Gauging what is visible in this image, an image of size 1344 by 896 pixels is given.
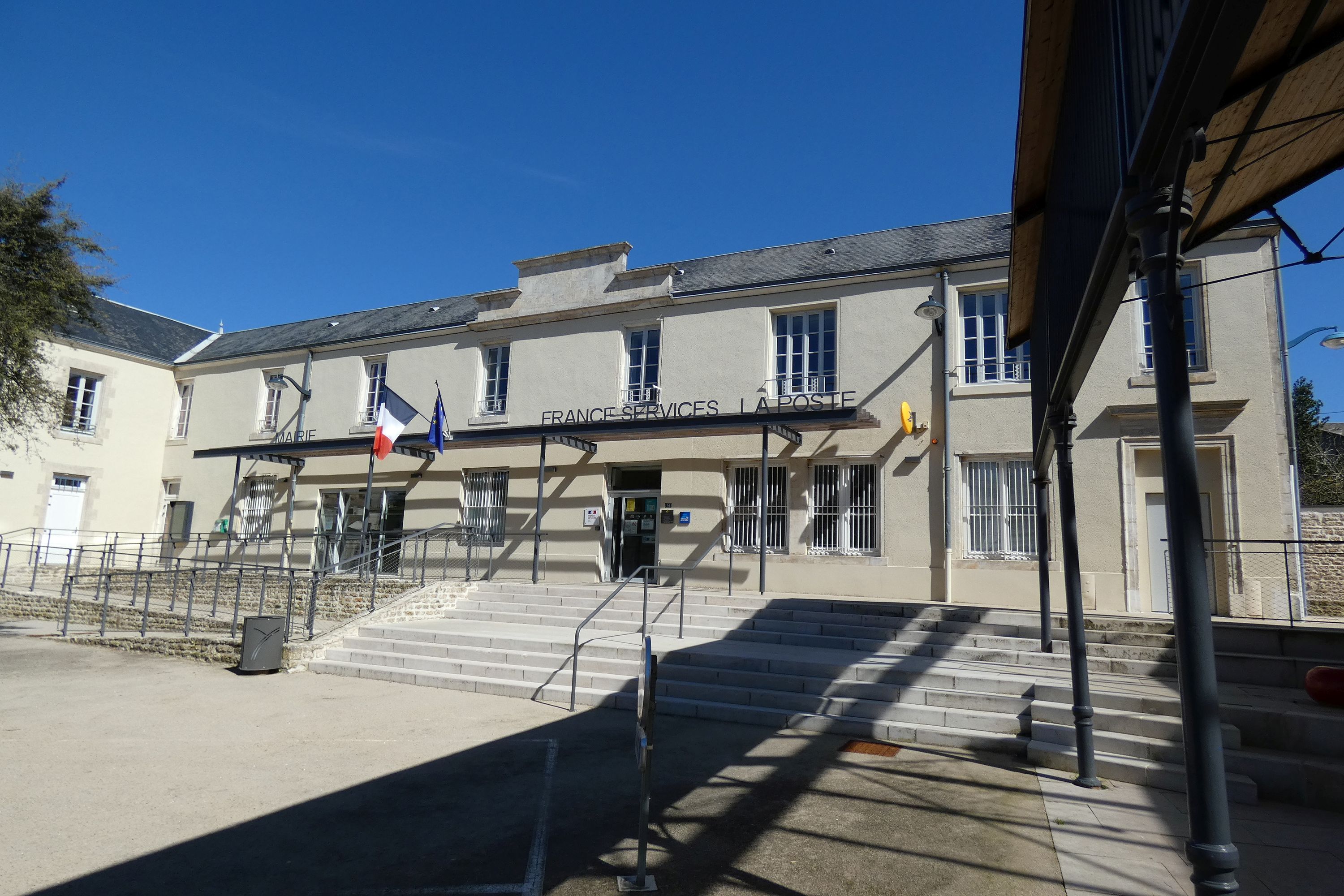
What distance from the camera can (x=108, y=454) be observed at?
66.6 feet

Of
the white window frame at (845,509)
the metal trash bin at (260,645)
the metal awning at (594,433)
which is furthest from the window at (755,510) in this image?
the metal trash bin at (260,645)

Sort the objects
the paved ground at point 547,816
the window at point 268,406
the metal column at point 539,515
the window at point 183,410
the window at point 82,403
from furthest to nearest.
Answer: the window at point 183,410 → the window at point 268,406 → the window at point 82,403 → the metal column at point 539,515 → the paved ground at point 547,816

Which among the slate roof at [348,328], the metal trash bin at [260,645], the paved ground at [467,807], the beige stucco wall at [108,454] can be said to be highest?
the slate roof at [348,328]

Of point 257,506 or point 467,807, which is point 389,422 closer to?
point 257,506

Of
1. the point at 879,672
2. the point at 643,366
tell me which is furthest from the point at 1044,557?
the point at 643,366

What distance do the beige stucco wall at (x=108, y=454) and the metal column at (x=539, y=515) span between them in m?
12.2

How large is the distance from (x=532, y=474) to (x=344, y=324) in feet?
27.1

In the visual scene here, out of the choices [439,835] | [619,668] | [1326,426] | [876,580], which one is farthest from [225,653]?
[1326,426]

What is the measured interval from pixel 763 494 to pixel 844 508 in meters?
1.60

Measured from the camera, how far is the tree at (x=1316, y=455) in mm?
24812

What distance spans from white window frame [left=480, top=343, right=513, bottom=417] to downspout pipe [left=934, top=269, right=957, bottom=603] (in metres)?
9.14

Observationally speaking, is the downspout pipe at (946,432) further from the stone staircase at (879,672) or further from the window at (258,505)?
the window at (258,505)

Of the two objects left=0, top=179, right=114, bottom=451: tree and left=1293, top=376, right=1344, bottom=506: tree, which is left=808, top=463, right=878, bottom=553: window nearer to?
left=0, top=179, right=114, bottom=451: tree

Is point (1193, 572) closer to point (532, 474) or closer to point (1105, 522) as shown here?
point (1105, 522)
